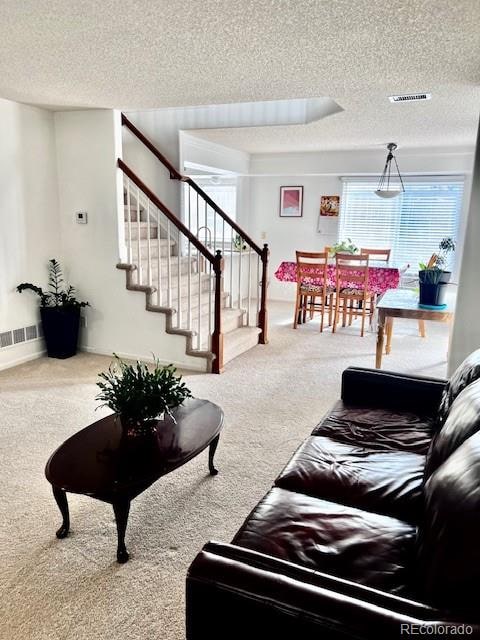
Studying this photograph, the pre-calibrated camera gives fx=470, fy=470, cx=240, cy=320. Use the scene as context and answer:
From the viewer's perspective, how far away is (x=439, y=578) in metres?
1.04

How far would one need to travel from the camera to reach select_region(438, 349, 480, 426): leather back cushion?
1.91 meters

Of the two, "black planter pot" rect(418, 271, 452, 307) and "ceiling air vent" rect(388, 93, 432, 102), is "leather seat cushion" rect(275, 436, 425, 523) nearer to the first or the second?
A: "black planter pot" rect(418, 271, 452, 307)

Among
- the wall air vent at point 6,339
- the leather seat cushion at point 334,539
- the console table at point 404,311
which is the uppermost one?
the console table at point 404,311

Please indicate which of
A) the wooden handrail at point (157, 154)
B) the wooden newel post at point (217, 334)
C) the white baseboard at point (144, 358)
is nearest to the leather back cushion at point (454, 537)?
the wooden newel post at point (217, 334)

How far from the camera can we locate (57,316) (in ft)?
14.6

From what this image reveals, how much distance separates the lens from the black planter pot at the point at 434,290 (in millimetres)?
3871

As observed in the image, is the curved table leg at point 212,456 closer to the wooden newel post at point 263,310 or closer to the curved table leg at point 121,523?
the curved table leg at point 121,523

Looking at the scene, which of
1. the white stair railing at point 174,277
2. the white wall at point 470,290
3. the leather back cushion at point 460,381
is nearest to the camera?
the leather back cushion at point 460,381

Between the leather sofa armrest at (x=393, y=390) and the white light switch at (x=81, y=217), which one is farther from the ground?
the white light switch at (x=81, y=217)

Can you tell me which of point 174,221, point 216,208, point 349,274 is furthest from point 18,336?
point 349,274

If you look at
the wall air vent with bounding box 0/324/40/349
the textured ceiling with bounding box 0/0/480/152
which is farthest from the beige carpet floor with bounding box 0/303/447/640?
the textured ceiling with bounding box 0/0/480/152

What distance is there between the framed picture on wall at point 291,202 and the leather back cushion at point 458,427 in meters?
6.34

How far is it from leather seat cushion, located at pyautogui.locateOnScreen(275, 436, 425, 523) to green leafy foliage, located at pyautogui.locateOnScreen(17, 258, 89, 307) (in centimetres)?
329

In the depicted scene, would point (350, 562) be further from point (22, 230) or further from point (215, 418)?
point (22, 230)
